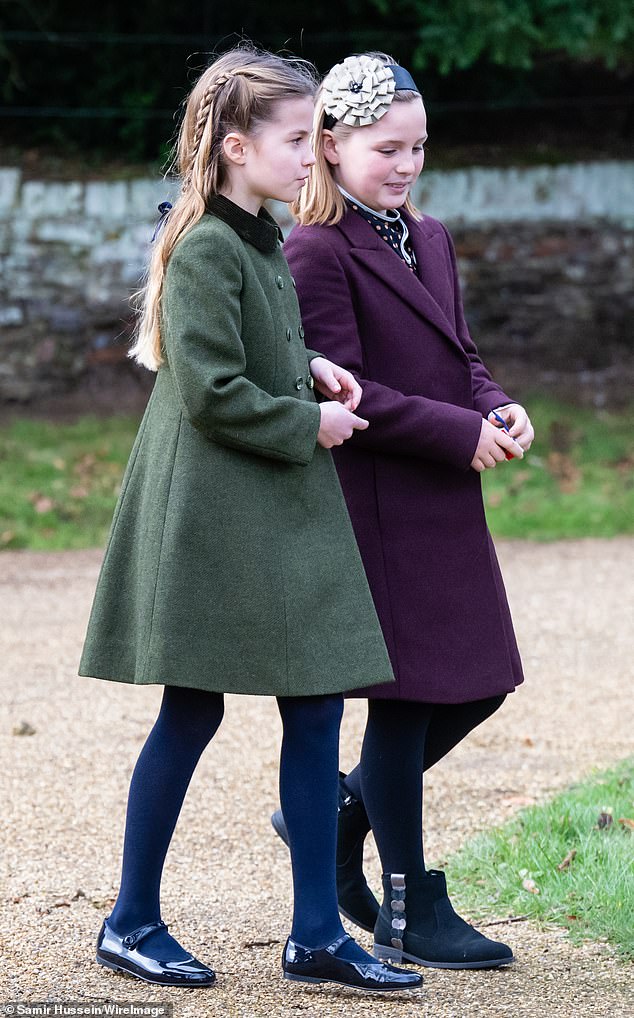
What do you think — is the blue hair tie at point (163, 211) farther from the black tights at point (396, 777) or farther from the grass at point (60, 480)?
the grass at point (60, 480)

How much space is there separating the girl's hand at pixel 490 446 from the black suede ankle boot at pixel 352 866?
72 cm

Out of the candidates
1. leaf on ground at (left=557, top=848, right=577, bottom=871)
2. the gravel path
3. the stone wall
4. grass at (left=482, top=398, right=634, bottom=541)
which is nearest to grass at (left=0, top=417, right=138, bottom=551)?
the stone wall

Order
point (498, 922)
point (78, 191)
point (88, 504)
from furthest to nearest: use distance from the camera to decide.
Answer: point (78, 191)
point (88, 504)
point (498, 922)

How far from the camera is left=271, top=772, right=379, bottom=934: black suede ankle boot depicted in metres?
2.69

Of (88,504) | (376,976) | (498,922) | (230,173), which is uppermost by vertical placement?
(230,173)

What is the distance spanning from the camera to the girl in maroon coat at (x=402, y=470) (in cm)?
247

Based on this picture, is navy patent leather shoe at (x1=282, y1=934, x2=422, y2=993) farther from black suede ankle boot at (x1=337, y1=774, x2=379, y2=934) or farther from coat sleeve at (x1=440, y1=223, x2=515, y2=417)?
coat sleeve at (x1=440, y1=223, x2=515, y2=417)

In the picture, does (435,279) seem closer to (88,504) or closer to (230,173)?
(230,173)

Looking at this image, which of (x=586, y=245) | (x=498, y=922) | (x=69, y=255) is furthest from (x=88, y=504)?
(x=498, y=922)

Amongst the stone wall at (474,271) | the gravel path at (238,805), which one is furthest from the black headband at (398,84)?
the stone wall at (474,271)

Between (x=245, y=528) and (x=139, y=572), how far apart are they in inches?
8.5

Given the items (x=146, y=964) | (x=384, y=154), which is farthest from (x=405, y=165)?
(x=146, y=964)

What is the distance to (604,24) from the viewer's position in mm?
9102

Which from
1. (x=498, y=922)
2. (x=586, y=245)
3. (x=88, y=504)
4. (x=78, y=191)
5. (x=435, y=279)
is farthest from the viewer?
(x=586, y=245)
